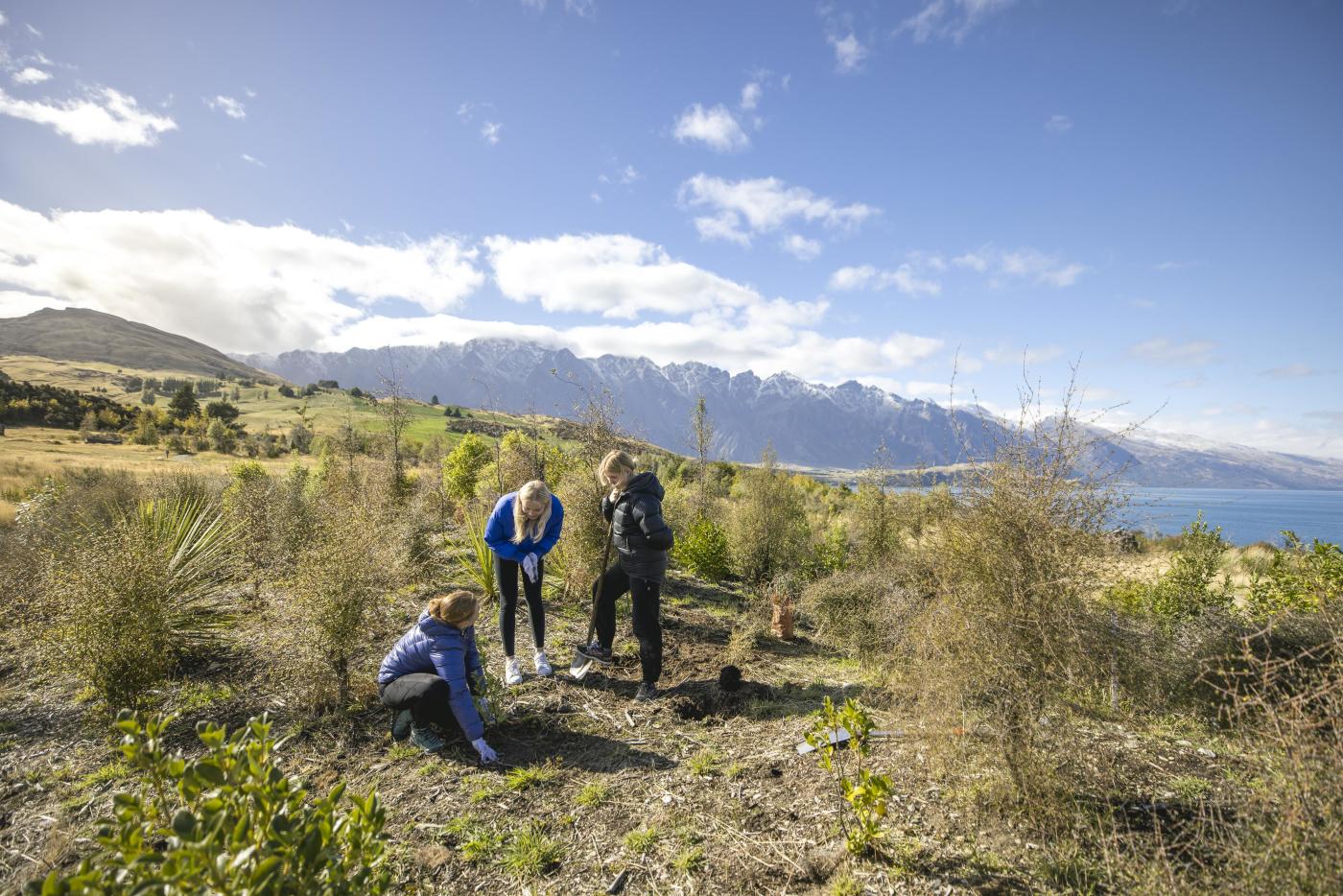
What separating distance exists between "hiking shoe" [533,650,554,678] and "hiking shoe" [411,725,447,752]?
1228 mm

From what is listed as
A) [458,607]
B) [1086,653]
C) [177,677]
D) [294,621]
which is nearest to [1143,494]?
[1086,653]

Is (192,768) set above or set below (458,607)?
above

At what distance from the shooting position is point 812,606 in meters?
7.73

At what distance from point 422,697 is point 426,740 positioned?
0.36 m

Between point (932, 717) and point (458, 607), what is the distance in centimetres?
340

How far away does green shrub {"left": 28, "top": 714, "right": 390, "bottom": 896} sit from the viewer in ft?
3.93

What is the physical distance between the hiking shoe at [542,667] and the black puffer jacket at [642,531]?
137cm

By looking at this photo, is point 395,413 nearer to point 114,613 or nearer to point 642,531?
point 114,613

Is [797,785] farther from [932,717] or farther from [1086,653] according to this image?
[1086,653]

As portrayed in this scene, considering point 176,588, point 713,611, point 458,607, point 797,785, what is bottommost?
point 713,611

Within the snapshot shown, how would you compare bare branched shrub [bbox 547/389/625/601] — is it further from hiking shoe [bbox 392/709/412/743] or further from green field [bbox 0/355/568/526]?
hiking shoe [bbox 392/709/412/743]

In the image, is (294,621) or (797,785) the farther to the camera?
(294,621)

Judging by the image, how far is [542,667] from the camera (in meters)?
5.27

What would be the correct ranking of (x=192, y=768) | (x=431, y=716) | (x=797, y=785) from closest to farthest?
(x=192, y=768), (x=797, y=785), (x=431, y=716)
